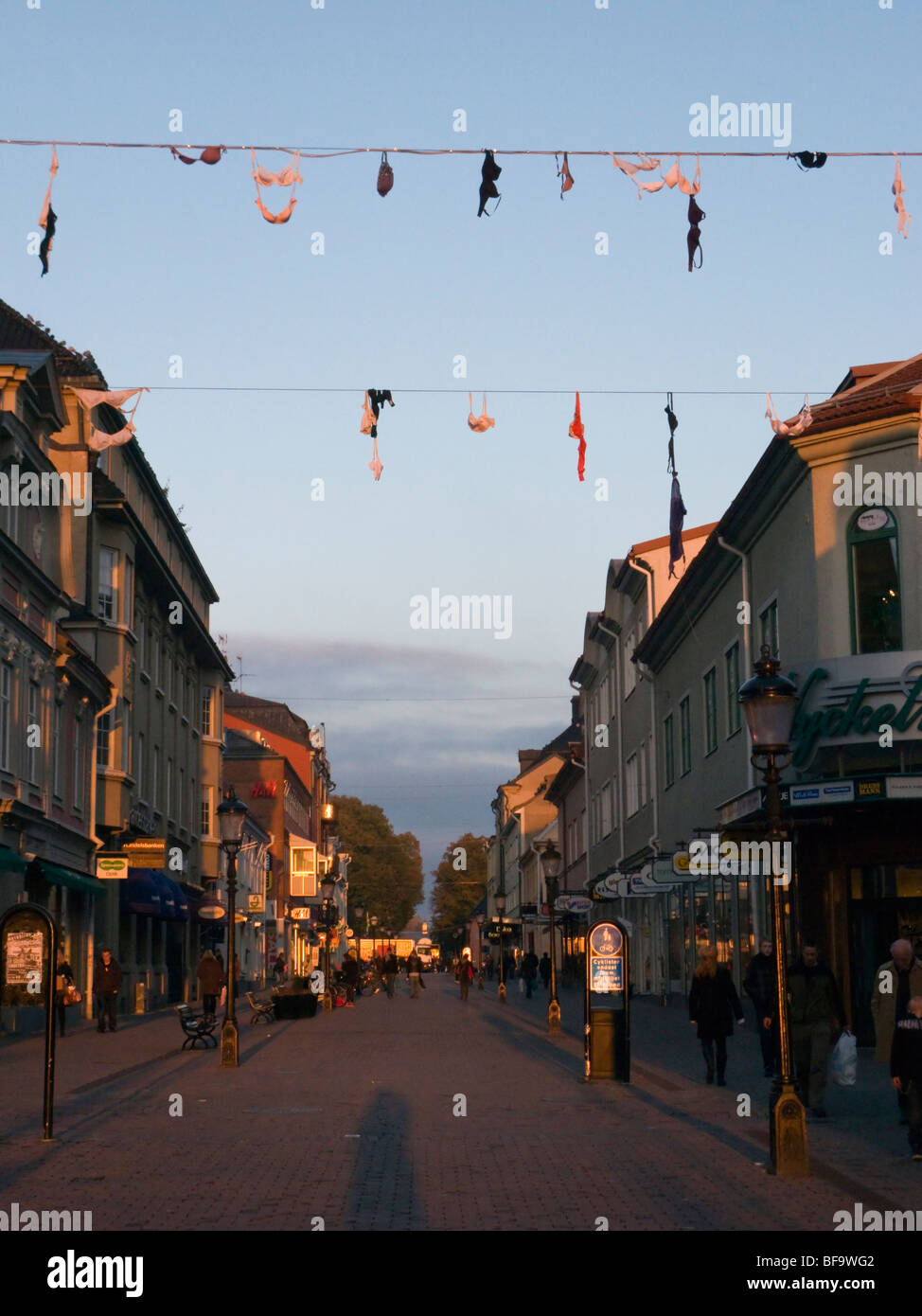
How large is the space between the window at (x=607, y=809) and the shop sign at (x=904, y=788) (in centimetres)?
3364

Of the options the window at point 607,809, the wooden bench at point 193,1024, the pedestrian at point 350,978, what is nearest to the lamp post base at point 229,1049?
the wooden bench at point 193,1024

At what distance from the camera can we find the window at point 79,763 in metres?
36.2

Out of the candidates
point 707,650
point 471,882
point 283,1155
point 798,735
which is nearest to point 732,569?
point 707,650

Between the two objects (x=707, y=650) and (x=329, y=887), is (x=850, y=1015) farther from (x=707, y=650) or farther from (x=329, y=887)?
(x=329, y=887)

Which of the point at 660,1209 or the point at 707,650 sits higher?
the point at 707,650

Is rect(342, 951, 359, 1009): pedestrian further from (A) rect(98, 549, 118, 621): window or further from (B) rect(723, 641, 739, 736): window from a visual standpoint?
(B) rect(723, 641, 739, 736): window

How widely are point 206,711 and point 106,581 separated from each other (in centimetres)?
2098

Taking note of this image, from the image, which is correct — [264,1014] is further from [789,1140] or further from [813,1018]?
[789,1140]

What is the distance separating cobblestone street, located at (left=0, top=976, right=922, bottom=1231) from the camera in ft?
34.1

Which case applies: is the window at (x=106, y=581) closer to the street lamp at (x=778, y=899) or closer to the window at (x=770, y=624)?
the window at (x=770, y=624)

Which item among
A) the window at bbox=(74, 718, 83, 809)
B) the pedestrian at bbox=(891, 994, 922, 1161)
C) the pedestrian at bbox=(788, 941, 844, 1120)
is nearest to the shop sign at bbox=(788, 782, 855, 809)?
the pedestrian at bbox=(788, 941, 844, 1120)
